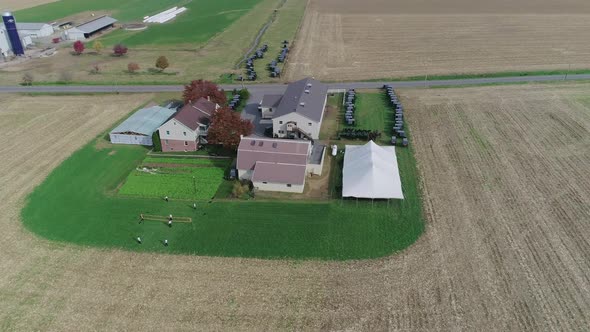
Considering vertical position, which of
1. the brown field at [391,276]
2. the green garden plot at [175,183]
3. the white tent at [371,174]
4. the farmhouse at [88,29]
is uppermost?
the farmhouse at [88,29]

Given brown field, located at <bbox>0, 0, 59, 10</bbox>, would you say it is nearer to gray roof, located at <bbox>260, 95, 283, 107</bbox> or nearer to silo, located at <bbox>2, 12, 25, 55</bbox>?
silo, located at <bbox>2, 12, 25, 55</bbox>

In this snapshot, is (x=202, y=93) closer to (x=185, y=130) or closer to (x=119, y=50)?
(x=185, y=130)

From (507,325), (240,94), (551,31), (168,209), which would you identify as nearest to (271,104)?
(240,94)

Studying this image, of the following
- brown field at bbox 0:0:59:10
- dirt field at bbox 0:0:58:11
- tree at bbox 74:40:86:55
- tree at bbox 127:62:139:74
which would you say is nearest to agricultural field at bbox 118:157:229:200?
tree at bbox 127:62:139:74

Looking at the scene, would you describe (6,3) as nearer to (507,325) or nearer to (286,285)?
(286,285)

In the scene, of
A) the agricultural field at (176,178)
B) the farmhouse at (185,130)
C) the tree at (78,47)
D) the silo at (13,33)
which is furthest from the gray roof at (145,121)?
the silo at (13,33)

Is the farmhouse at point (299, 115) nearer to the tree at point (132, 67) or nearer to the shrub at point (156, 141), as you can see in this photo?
the shrub at point (156, 141)
